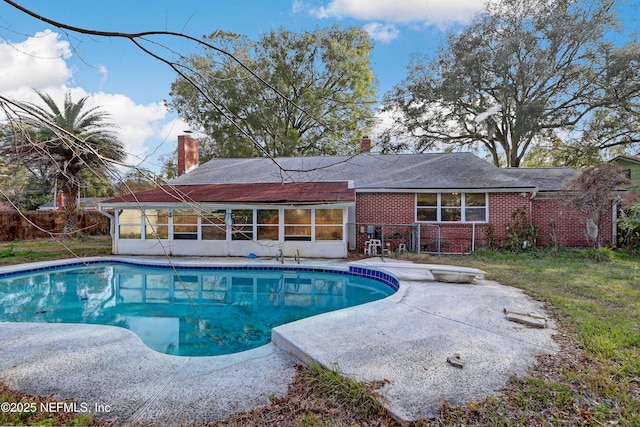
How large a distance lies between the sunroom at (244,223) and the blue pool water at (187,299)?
5.53 feet

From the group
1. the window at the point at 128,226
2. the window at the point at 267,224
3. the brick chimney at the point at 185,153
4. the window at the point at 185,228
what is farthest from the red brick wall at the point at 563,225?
the brick chimney at the point at 185,153

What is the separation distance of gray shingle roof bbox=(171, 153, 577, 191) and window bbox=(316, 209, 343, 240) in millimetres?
1617

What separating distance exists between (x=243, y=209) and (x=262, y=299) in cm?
539

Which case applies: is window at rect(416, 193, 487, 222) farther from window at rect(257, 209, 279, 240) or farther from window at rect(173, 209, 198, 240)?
window at rect(173, 209, 198, 240)

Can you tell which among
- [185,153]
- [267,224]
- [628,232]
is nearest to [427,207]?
[267,224]

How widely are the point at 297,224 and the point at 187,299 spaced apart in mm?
5454

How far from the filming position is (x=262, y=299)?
799 centimetres

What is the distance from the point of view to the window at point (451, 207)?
505 inches

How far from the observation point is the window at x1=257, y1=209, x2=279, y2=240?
41.0 feet

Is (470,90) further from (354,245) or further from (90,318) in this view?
(90,318)

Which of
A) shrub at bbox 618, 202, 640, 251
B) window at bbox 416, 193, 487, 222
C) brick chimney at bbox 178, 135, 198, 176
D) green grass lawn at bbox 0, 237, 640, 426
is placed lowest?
green grass lawn at bbox 0, 237, 640, 426

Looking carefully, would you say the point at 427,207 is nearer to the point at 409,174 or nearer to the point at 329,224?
the point at 409,174

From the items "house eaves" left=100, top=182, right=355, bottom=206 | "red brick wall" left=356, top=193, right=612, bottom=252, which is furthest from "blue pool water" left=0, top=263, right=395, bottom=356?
"red brick wall" left=356, top=193, right=612, bottom=252

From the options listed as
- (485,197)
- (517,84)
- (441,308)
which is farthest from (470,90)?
(441,308)
